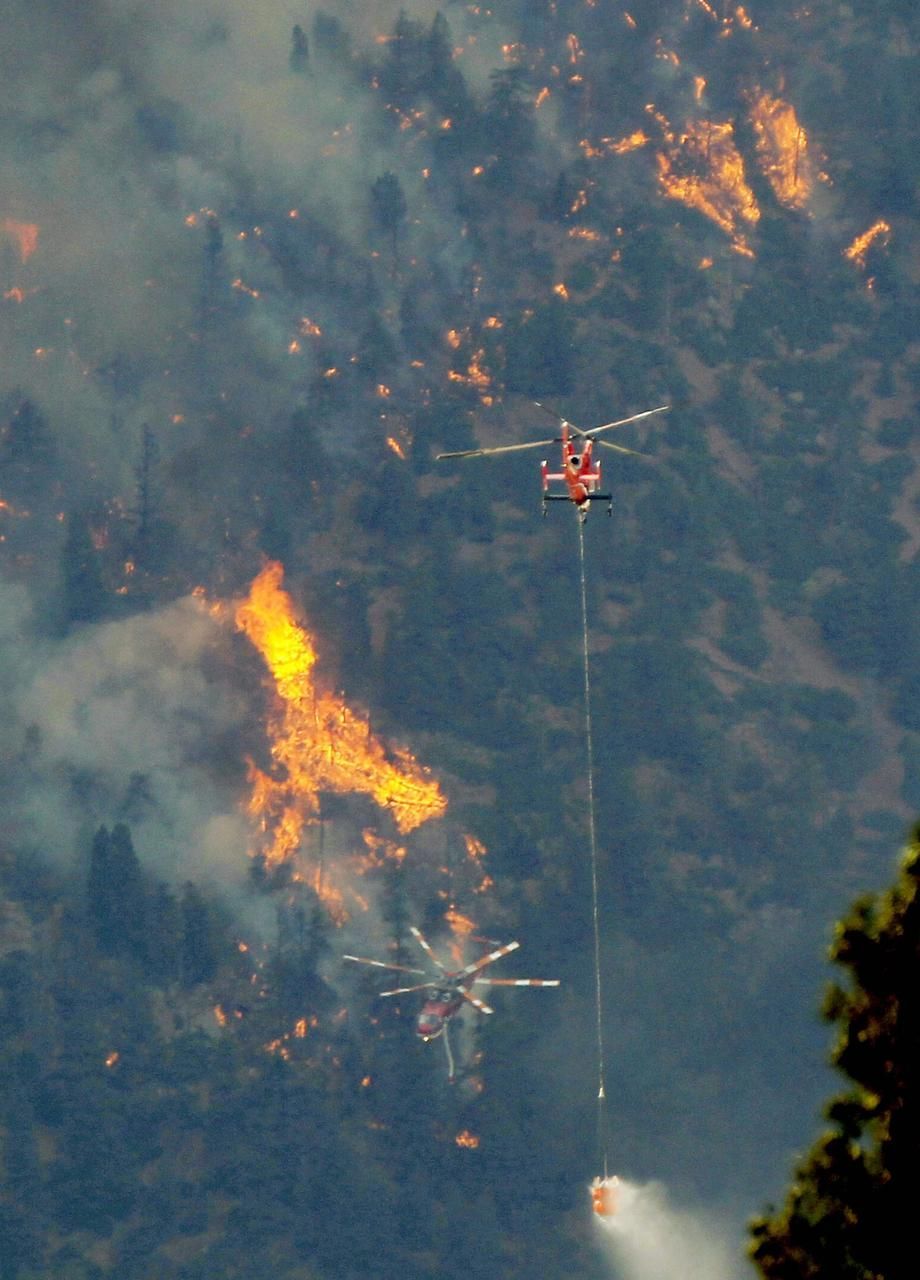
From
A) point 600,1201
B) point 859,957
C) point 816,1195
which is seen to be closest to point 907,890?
point 859,957

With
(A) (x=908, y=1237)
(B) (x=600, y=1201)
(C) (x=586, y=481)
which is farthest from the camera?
(B) (x=600, y=1201)

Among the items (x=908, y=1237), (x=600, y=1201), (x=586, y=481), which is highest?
(x=586, y=481)

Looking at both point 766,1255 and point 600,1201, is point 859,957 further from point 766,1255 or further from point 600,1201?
point 600,1201

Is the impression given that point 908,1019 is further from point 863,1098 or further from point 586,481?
point 586,481

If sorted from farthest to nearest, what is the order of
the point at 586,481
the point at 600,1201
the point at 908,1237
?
1. the point at 600,1201
2. the point at 586,481
3. the point at 908,1237

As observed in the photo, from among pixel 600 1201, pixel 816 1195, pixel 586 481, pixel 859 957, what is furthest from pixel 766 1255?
pixel 600 1201

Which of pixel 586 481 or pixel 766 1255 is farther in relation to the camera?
pixel 586 481

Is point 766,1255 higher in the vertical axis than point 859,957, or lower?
lower
